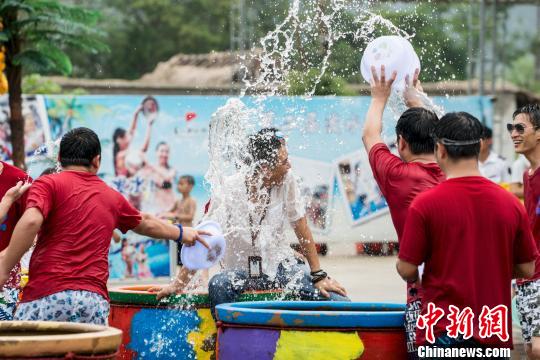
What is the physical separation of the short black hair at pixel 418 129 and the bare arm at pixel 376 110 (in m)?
0.17

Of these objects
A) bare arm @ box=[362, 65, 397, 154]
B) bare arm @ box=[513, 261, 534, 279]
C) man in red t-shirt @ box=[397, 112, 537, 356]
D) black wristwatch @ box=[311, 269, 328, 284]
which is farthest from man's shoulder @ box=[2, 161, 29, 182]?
bare arm @ box=[513, 261, 534, 279]

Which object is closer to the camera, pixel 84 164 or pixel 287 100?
pixel 84 164

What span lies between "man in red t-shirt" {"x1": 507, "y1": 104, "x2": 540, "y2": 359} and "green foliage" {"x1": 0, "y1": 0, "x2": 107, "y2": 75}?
7.22m

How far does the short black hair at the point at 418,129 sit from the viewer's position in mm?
5340

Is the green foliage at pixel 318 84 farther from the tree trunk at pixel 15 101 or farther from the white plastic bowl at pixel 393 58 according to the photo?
the white plastic bowl at pixel 393 58

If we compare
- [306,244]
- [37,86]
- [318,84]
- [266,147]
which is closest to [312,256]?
[306,244]

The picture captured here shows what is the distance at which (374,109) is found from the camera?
568 cm

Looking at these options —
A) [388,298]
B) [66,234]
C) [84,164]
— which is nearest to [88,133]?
[84,164]

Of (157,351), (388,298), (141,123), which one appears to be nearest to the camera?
(157,351)

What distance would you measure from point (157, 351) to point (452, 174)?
7.98 feet

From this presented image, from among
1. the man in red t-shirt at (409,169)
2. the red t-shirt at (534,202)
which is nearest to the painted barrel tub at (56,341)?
the man in red t-shirt at (409,169)

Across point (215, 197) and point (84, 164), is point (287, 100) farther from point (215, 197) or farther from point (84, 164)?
point (84, 164)

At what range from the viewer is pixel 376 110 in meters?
5.68

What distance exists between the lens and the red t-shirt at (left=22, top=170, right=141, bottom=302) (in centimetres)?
554
